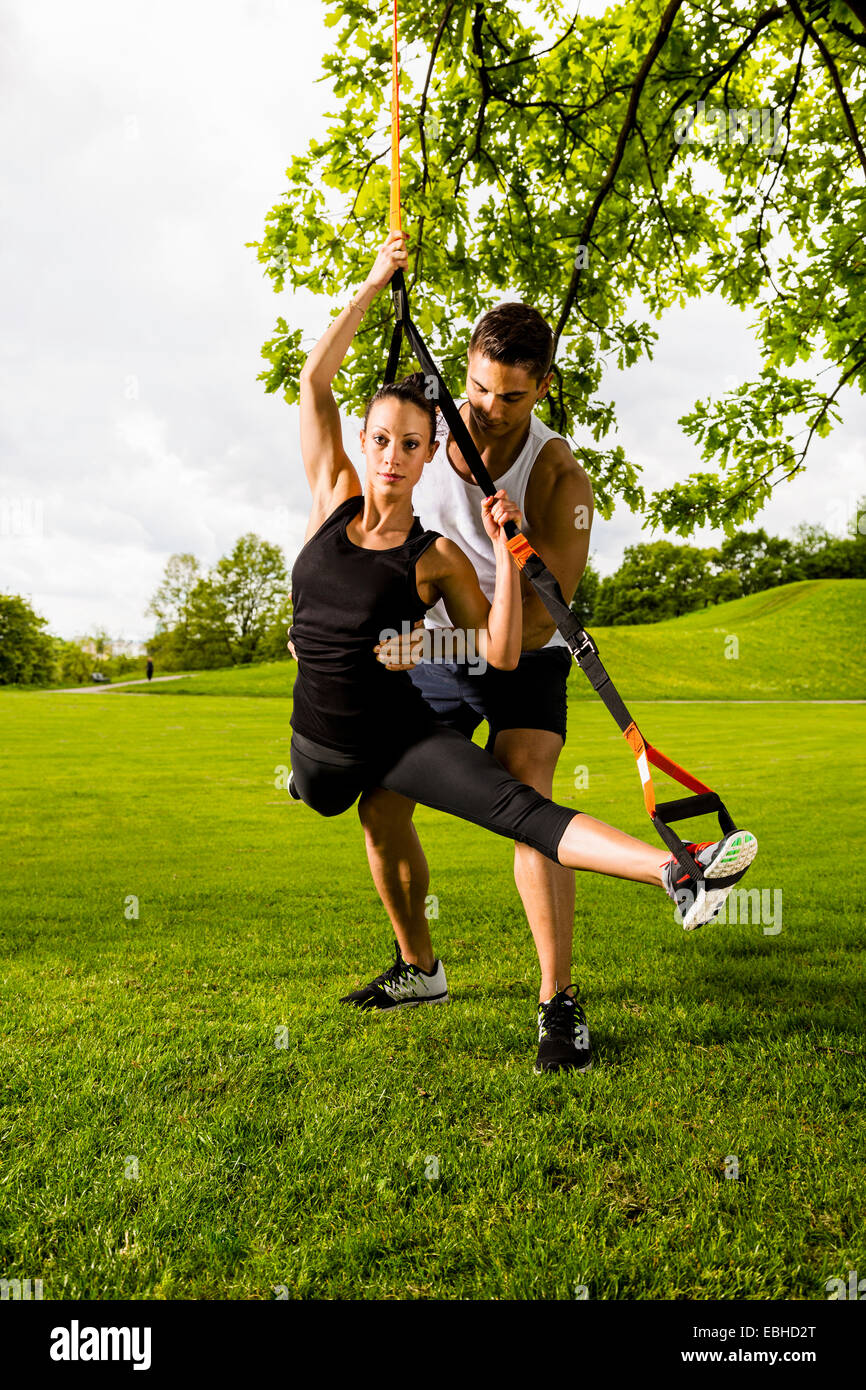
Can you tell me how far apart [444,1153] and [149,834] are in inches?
350

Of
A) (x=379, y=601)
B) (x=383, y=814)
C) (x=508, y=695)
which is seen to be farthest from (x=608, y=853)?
(x=383, y=814)

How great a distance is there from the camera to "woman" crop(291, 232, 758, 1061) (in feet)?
10.7

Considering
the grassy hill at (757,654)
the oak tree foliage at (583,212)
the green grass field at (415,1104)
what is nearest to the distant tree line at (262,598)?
the grassy hill at (757,654)

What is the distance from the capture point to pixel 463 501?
393 cm

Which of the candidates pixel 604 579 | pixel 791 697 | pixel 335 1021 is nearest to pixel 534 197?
pixel 335 1021

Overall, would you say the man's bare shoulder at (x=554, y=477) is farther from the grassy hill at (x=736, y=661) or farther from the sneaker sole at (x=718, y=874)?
the grassy hill at (x=736, y=661)

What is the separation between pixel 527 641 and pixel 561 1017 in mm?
1738

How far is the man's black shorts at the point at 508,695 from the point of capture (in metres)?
4.02

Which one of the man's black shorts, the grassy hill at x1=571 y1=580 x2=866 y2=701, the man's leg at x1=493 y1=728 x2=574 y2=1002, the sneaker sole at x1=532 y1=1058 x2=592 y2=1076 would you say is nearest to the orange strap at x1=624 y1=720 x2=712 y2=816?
the man's leg at x1=493 y1=728 x2=574 y2=1002

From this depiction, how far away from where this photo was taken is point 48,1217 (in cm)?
273

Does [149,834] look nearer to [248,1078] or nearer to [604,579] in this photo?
[248,1078]

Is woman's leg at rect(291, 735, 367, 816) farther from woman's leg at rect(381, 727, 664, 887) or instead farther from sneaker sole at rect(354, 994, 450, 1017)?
sneaker sole at rect(354, 994, 450, 1017)

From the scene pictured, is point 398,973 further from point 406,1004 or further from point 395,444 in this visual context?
point 395,444
